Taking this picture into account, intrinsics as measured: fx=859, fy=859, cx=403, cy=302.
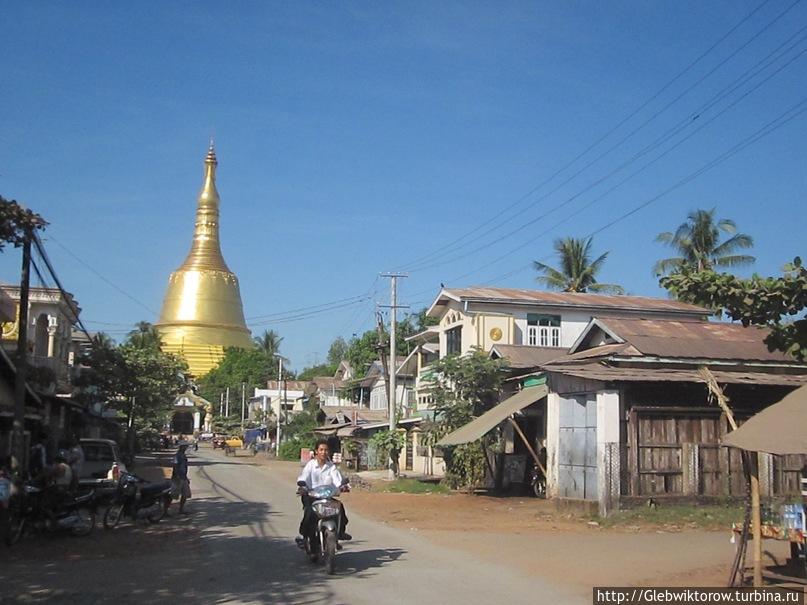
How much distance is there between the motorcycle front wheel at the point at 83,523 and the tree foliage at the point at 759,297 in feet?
34.4

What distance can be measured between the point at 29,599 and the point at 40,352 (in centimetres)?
2802

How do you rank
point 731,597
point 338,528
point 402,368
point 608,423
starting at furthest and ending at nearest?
1. point 402,368
2. point 608,423
3. point 338,528
4. point 731,597

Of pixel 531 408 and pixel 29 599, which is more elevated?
pixel 531 408

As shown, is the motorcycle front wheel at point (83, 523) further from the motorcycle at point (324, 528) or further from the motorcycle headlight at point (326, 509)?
the motorcycle headlight at point (326, 509)

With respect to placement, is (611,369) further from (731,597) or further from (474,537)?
(731,597)

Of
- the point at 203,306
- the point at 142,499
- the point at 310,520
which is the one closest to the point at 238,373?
the point at 203,306

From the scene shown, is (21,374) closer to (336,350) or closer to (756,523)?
(756,523)

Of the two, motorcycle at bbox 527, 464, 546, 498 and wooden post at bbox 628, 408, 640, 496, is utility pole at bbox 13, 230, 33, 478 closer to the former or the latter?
wooden post at bbox 628, 408, 640, 496

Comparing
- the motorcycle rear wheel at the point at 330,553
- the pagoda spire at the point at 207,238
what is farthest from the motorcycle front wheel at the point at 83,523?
the pagoda spire at the point at 207,238

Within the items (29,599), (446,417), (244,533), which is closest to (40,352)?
(446,417)

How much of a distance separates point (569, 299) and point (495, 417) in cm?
1647

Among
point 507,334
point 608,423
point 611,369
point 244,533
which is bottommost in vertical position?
point 244,533

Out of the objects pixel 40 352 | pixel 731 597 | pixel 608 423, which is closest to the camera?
pixel 731 597

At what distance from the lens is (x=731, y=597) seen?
8.91 m
